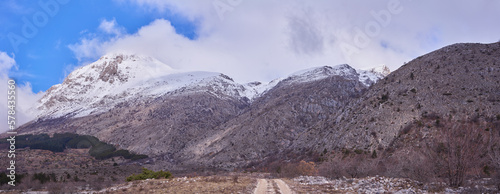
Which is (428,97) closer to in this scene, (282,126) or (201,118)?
(282,126)

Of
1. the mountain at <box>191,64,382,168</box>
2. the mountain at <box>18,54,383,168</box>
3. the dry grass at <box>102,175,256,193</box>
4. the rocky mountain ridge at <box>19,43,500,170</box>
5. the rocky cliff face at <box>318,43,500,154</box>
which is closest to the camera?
the dry grass at <box>102,175,256,193</box>

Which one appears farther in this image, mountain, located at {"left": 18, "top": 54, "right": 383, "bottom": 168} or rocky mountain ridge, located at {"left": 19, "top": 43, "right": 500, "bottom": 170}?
mountain, located at {"left": 18, "top": 54, "right": 383, "bottom": 168}

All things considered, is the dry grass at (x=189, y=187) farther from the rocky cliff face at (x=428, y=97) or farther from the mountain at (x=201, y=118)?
the mountain at (x=201, y=118)

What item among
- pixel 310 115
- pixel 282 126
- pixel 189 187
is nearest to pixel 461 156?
pixel 189 187

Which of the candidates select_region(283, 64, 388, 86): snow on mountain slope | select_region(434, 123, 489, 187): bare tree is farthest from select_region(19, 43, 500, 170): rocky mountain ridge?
select_region(434, 123, 489, 187): bare tree

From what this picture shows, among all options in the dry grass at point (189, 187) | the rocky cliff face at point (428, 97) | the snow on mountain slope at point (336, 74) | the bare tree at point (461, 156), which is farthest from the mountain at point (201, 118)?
the bare tree at point (461, 156)

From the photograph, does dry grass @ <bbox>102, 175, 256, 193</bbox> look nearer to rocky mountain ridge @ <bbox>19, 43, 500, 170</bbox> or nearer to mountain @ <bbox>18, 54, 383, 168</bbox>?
rocky mountain ridge @ <bbox>19, 43, 500, 170</bbox>

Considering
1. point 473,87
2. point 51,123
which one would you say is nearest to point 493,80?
point 473,87

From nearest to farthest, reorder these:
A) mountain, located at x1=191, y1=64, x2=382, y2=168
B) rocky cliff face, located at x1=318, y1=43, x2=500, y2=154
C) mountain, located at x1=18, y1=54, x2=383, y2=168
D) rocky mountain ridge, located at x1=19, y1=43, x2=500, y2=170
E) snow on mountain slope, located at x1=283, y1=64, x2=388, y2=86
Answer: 1. rocky cliff face, located at x1=318, y1=43, x2=500, y2=154
2. rocky mountain ridge, located at x1=19, y1=43, x2=500, y2=170
3. mountain, located at x1=191, y1=64, x2=382, y2=168
4. mountain, located at x1=18, y1=54, x2=383, y2=168
5. snow on mountain slope, located at x1=283, y1=64, x2=388, y2=86

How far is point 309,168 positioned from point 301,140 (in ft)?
129

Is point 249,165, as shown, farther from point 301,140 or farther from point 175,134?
point 175,134

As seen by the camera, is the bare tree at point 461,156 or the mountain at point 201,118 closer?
the bare tree at point 461,156

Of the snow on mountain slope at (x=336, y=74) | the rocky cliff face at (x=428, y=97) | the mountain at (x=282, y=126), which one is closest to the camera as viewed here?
the rocky cliff face at (x=428, y=97)

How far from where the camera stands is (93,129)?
6452 inches
